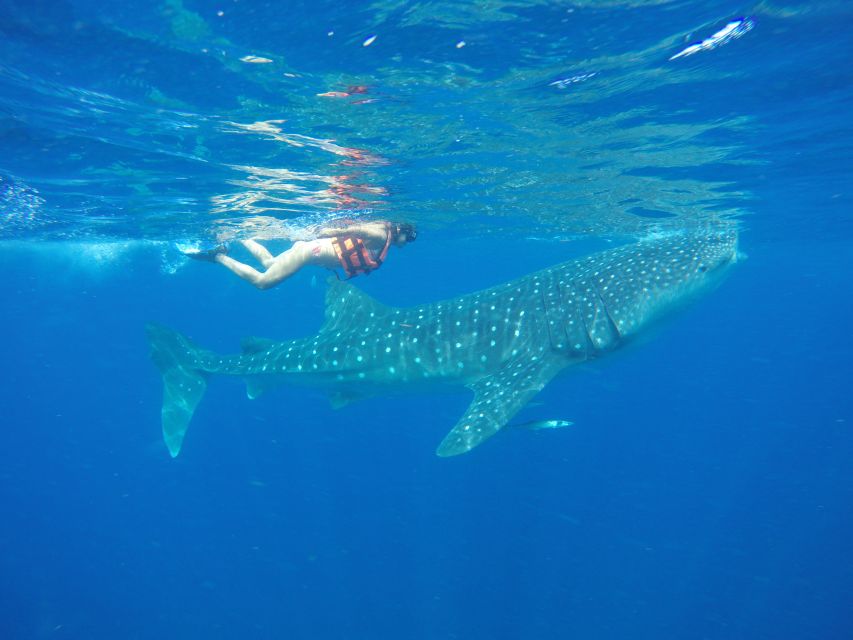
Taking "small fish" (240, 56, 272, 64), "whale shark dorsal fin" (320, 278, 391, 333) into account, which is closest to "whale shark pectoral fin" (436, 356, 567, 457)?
"whale shark dorsal fin" (320, 278, 391, 333)

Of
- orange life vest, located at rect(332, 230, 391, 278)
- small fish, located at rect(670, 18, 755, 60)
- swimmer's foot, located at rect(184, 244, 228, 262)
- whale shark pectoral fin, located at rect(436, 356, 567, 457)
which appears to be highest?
small fish, located at rect(670, 18, 755, 60)

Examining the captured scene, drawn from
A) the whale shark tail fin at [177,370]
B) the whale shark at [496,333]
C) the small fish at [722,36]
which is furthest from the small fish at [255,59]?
the whale shark tail fin at [177,370]

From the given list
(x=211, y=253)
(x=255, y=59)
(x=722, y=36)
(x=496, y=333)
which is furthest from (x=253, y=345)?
(x=722, y=36)

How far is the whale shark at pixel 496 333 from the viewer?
7625 mm

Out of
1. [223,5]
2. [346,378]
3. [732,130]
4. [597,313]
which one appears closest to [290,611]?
[346,378]

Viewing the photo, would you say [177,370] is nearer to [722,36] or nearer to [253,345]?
[253,345]

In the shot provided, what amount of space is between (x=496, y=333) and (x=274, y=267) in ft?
18.9

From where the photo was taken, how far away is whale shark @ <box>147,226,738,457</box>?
7625 millimetres

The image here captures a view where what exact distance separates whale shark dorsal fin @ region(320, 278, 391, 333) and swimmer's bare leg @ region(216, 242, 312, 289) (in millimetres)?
2017

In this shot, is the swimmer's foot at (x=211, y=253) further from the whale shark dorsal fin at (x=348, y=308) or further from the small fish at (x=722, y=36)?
the small fish at (x=722, y=36)

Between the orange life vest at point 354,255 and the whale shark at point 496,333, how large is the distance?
3.17 feet

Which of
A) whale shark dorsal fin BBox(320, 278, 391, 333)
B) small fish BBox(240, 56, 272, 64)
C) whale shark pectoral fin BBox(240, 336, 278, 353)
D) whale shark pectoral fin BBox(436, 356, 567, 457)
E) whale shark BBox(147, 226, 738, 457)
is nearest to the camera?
whale shark pectoral fin BBox(436, 356, 567, 457)

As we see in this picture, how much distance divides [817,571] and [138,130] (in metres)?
26.5

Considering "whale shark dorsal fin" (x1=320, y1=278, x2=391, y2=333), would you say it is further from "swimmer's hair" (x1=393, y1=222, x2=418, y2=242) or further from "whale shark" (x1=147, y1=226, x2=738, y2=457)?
"swimmer's hair" (x1=393, y1=222, x2=418, y2=242)
